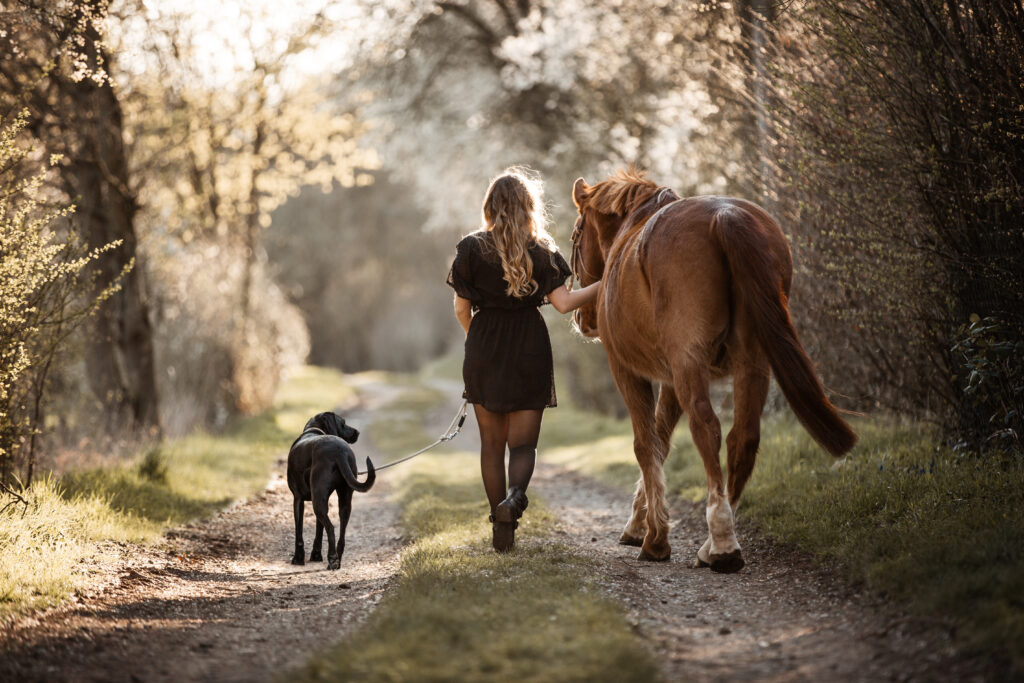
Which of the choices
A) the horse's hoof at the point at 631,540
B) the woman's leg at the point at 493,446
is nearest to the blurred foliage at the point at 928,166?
the horse's hoof at the point at 631,540

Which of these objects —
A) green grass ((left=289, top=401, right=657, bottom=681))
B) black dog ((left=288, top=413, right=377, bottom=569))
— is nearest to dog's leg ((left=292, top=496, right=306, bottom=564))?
black dog ((left=288, top=413, right=377, bottom=569))

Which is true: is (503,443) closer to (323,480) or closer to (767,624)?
(323,480)

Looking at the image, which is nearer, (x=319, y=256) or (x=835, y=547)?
(x=835, y=547)

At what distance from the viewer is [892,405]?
7.64 m

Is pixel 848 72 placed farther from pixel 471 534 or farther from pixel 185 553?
pixel 185 553

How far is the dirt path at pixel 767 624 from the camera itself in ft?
11.4

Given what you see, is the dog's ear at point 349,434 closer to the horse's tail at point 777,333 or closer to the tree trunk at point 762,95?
the horse's tail at point 777,333

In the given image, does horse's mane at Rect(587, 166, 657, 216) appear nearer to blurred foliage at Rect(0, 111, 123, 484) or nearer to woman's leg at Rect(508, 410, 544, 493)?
woman's leg at Rect(508, 410, 544, 493)

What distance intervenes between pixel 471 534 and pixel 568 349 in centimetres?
1167

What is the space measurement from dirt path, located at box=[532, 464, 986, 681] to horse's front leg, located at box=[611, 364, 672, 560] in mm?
140

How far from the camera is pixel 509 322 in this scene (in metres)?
5.82

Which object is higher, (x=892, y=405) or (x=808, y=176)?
(x=808, y=176)

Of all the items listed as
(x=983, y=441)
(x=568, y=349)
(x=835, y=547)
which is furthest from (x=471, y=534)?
(x=568, y=349)

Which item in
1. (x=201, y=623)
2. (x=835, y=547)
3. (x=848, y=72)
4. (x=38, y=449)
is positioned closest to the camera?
(x=201, y=623)
